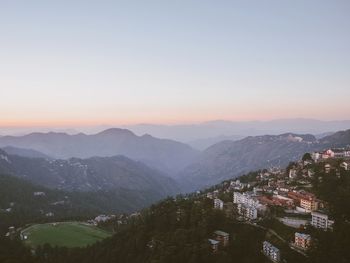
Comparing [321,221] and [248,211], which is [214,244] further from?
[321,221]

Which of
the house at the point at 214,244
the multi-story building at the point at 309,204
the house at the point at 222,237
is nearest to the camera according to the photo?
the house at the point at 214,244

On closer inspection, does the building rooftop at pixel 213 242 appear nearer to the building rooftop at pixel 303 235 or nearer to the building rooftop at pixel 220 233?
the building rooftop at pixel 220 233

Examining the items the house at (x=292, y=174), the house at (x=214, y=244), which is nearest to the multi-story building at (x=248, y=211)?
the house at (x=214, y=244)

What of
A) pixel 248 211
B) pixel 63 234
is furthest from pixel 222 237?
pixel 63 234

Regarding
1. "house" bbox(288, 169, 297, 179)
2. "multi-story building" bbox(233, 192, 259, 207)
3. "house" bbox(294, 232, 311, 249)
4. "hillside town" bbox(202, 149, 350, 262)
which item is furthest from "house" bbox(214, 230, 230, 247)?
"house" bbox(288, 169, 297, 179)

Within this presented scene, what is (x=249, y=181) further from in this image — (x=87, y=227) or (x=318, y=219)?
(x=318, y=219)

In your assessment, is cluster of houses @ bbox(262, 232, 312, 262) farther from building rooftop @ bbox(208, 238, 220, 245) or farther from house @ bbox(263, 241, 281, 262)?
building rooftop @ bbox(208, 238, 220, 245)
